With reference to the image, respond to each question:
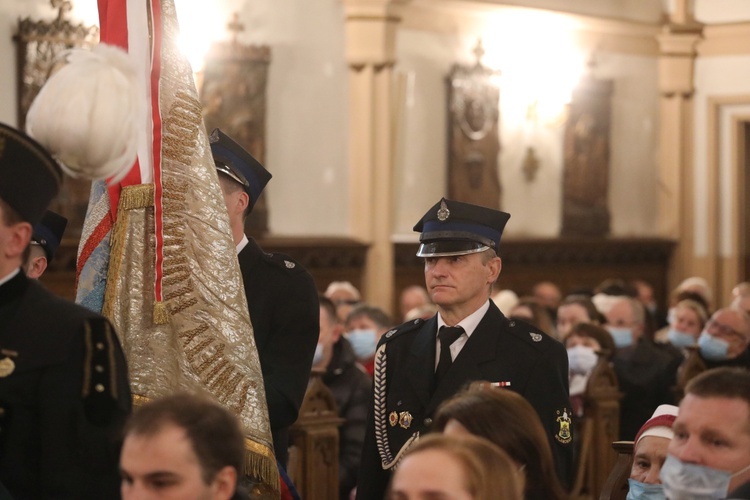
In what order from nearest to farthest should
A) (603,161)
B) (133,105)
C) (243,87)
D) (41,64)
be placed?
(133,105), (41,64), (243,87), (603,161)

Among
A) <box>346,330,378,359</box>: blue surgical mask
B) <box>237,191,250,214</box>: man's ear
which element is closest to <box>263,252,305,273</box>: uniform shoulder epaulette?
<box>237,191,250,214</box>: man's ear

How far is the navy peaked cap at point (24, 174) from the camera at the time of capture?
2727 millimetres

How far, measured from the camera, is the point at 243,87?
13375mm

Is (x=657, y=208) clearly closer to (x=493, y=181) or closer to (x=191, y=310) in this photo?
(x=493, y=181)

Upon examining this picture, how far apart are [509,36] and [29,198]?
13.7 metres

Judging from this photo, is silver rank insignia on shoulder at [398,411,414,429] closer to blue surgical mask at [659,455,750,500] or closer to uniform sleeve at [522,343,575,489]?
uniform sleeve at [522,343,575,489]

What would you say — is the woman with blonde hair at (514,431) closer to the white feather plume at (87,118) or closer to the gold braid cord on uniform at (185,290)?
the gold braid cord on uniform at (185,290)

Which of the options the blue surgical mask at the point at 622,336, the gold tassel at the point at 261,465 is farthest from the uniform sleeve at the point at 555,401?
the blue surgical mask at the point at 622,336

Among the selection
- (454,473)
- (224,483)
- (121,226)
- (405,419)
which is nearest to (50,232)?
(121,226)

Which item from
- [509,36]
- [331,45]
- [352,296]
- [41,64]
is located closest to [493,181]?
[509,36]

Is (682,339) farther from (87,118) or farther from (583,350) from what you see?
(87,118)

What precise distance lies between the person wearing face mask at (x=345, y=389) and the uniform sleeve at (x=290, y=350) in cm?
271

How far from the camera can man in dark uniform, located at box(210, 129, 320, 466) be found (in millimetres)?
3992

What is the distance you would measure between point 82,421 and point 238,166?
155cm
